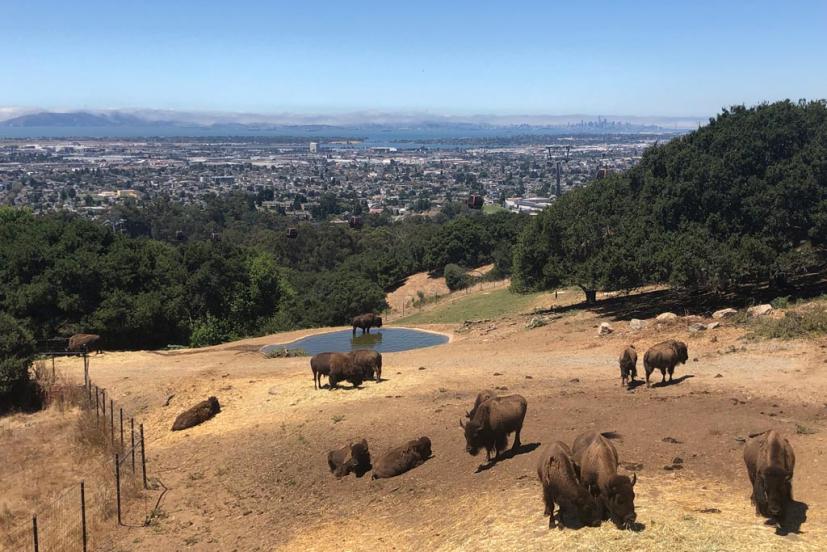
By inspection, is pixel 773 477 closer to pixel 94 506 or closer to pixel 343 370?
pixel 94 506

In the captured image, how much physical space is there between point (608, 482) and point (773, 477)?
231cm

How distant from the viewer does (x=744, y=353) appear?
23109mm

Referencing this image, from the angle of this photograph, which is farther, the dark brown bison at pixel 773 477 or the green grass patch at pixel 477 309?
the green grass patch at pixel 477 309

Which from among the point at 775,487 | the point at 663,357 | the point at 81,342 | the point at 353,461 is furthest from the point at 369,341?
the point at 775,487

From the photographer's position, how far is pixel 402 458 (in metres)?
14.9

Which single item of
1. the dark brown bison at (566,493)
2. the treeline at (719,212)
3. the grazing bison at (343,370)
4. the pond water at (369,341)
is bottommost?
the pond water at (369,341)

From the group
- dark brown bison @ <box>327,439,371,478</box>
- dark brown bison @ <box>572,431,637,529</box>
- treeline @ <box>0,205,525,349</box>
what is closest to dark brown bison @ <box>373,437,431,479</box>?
dark brown bison @ <box>327,439,371,478</box>

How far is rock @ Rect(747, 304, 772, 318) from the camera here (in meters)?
27.1

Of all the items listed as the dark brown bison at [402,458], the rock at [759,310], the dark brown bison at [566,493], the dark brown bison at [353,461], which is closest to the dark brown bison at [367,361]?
the dark brown bison at [353,461]

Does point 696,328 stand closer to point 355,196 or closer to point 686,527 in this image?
point 686,527

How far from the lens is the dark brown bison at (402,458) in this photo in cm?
1480

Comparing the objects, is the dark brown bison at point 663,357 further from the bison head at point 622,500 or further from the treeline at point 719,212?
the treeline at point 719,212

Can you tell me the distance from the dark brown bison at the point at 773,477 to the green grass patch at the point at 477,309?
31.2 meters

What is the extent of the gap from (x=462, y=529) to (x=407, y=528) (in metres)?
1.19
